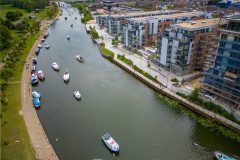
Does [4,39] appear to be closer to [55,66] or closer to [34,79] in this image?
[55,66]

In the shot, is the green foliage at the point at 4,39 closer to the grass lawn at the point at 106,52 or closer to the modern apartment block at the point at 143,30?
the grass lawn at the point at 106,52

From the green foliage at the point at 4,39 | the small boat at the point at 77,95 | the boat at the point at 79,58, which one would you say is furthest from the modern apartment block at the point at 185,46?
the green foliage at the point at 4,39

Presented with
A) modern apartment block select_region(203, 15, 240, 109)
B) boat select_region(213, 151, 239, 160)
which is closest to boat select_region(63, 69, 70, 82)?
modern apartment block select_region(203, 15, 240, 109)

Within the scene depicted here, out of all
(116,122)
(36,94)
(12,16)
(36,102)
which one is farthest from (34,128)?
(12,16)

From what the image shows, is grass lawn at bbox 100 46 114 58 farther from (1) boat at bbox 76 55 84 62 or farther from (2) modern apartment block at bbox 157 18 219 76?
(2) modern apartment block at bbox 157 18 219 76

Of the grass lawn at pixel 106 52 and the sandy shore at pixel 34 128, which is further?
the grass lawn at pixel 106 52

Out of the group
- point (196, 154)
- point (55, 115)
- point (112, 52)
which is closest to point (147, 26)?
point (112, 52)

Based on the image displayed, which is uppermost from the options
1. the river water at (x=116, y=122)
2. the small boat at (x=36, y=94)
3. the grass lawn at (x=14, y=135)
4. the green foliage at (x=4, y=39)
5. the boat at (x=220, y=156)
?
the green foliage at (x=4, y=39)
